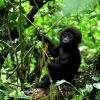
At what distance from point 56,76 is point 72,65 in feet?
1.34

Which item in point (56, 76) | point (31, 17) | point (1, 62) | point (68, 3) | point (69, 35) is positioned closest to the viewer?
point (68, 3)

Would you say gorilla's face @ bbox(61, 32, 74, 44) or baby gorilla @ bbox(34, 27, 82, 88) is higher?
gorilla's face @ bbox(61, 32, 74, 44)

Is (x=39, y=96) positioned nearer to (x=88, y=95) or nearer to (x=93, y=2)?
(x=88, y=95)

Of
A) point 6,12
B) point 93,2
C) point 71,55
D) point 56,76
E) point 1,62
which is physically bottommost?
point 56,76

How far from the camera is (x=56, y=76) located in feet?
11.9

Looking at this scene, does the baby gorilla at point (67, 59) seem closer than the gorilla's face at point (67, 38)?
Yes

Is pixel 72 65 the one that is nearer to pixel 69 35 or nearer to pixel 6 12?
pixel 69 35

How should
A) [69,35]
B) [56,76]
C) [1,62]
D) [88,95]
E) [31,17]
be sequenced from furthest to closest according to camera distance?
[69,35], [56,76], [31,17], [1,62], [88,95]

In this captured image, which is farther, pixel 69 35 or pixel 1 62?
pixel 69 35

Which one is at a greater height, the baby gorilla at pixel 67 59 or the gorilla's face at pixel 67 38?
the gorilla's face at pixel 67 38

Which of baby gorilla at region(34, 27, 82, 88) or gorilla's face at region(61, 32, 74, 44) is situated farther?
gorilla's face at region(61, 32, 74, 44)

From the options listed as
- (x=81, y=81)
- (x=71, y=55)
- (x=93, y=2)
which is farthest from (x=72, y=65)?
(x=93, y=2)

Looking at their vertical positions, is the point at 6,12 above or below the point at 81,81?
above

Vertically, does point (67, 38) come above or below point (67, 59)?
Answer: above
